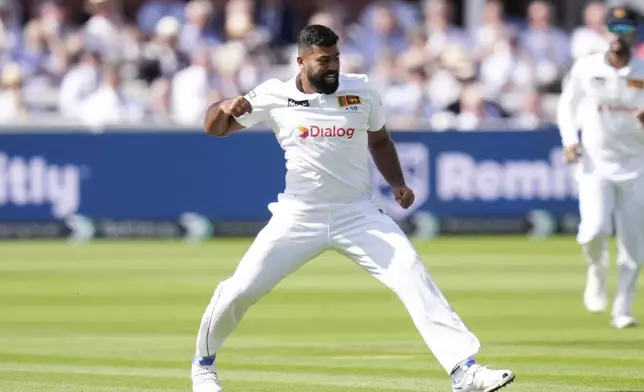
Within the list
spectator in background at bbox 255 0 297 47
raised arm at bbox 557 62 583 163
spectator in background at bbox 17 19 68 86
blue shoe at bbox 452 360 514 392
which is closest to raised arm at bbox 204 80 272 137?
blue shoe at bbox 452 360 514 392

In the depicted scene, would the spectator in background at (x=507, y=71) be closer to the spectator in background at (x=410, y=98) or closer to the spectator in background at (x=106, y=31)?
the spectator in background at (x=410, y=98)

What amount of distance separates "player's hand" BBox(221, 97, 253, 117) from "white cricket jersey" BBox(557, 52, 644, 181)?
4.31 m

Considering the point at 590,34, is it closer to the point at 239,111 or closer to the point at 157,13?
the point at 157,13

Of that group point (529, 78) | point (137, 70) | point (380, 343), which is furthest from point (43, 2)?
point (380, 343)

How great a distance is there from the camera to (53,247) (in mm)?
19500

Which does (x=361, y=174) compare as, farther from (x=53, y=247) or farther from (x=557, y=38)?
(x=557, y=38)

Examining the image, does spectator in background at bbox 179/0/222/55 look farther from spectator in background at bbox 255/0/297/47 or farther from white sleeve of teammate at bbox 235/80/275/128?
white sleeve of teammate at bbox 235/80/275/128

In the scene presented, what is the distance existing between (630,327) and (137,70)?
12084mm

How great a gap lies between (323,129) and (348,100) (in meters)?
0.21

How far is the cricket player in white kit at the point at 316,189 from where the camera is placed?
8.43 metres

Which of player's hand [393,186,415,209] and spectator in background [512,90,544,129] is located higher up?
player's hand [393,186,415,209]

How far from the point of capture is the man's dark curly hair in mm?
8312

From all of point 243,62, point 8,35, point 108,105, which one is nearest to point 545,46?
point 243,62

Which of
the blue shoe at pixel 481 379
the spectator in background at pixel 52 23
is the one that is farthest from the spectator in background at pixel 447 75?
the blue shoe at pixel 481 379
